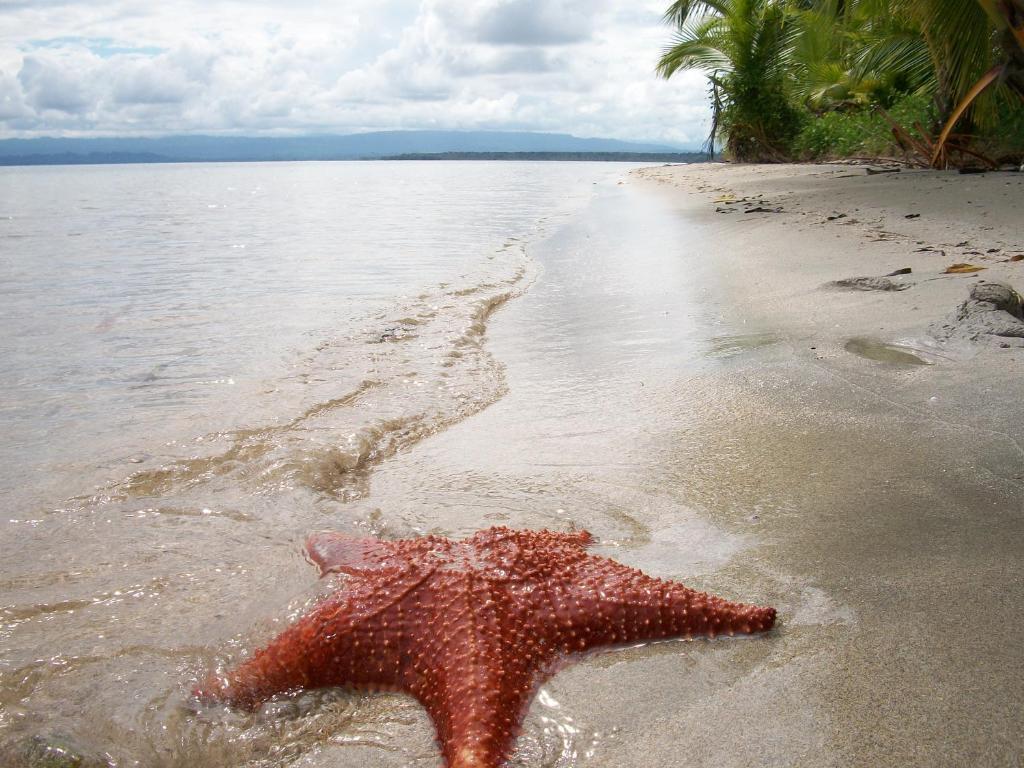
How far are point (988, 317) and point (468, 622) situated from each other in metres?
4.43

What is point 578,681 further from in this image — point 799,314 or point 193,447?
point 799,314

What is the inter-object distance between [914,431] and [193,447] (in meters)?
4.11

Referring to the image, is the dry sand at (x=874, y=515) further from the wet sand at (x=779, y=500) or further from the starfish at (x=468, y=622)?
the starfish at (x=468, y=622)

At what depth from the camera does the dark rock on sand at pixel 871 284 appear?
6.93 meters

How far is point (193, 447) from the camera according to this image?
497 cm

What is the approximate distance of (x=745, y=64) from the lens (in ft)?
93.6

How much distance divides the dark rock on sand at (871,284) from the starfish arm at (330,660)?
19.6ft

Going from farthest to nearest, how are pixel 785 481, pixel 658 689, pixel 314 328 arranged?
1. pixel 314 328
2. pixel 785 481
3. pixel 658 689

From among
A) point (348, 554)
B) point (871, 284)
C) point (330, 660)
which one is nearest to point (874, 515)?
point (348, 554)

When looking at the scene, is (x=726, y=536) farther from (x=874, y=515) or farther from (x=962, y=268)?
(x=962, y=268)

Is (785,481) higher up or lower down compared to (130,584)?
higher up

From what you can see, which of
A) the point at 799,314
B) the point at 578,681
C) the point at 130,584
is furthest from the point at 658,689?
the point at 799,314

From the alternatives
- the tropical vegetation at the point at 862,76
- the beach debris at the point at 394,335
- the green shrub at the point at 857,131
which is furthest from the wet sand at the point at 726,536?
the green shrub at the point at 857,131

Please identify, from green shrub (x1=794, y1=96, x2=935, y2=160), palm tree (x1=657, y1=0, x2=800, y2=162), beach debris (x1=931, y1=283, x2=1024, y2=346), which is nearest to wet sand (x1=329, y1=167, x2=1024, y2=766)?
beach debris (x1=931, y1=283, x2=1024, y2=346)
